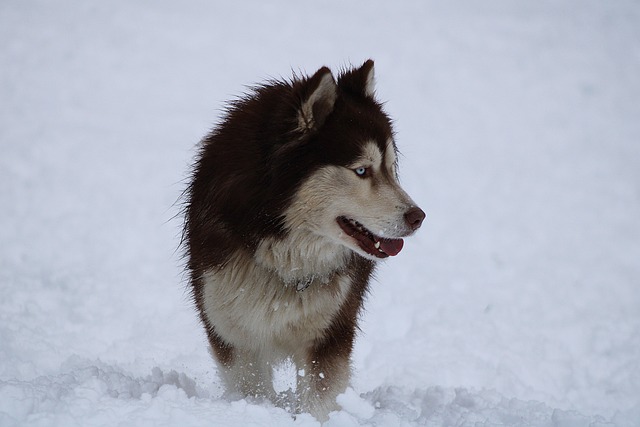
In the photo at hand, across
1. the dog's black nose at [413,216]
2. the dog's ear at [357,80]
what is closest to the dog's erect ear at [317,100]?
the dog's ear at [357,80]

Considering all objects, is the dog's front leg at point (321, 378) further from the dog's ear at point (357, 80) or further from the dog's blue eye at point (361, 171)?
the dog's ear at point (357, 80)

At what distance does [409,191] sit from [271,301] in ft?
18.5

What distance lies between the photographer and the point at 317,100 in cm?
329

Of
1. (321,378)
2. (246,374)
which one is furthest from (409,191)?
(321,378)

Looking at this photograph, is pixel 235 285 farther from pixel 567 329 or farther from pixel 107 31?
pixel 107 31

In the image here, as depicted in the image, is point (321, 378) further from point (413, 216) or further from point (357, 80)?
point (357, 80)

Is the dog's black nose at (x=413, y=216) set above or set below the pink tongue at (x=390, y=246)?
above

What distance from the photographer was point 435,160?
9805mm

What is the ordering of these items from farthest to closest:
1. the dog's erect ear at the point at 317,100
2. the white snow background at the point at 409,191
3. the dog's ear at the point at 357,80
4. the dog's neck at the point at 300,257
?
1. the white snow background at the point at 409,191
2. the dog's ear at the point at 357,80
3. the dog's neck at the point at 300,257
4. the dog's erect ear at the point at 317,100

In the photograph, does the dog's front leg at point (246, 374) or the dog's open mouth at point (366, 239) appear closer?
the dog's open mouth at point (366, 239)

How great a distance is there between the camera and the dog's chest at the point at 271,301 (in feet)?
11.6

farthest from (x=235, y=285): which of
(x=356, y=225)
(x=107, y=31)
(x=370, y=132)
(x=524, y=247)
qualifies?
(x=107, y=31)

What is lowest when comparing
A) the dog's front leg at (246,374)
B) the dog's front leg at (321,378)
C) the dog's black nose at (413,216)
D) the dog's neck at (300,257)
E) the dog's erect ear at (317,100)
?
the dog's front leg at (246,374)

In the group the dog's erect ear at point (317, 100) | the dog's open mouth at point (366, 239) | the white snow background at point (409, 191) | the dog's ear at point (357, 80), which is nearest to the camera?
the dog's erect ear at point (317, 100)
